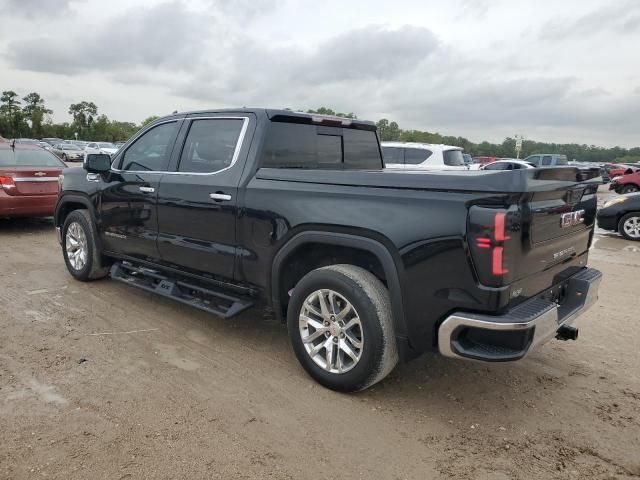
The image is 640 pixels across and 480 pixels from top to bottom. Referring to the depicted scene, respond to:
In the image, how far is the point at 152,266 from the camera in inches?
194

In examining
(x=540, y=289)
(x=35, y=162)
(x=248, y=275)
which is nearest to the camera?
(x=540, y=289)

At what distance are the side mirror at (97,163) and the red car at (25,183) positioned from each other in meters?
4.27

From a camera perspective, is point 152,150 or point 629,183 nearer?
point 152,150

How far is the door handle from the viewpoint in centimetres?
402

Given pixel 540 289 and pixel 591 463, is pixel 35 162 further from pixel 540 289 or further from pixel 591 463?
pixel 591 463

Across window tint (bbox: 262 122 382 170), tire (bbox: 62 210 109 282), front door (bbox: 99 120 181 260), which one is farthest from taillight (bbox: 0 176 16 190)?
window tint (bbox: 262 122 382 170)

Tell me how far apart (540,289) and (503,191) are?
85 cm

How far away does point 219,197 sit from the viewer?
4062mm

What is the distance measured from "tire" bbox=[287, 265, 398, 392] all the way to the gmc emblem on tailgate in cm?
119

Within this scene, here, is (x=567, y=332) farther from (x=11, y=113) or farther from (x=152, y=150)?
(x=11, y=113)

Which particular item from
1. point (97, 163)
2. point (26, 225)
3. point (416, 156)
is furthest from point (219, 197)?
point (416, 156)

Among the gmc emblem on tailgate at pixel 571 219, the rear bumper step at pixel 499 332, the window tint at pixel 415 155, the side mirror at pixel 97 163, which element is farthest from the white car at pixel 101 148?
the rear bumper step at pixel 499 332

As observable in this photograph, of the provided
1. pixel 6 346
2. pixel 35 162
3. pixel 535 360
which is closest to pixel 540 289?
pixel 535 360

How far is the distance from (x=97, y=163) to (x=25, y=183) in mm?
4405
